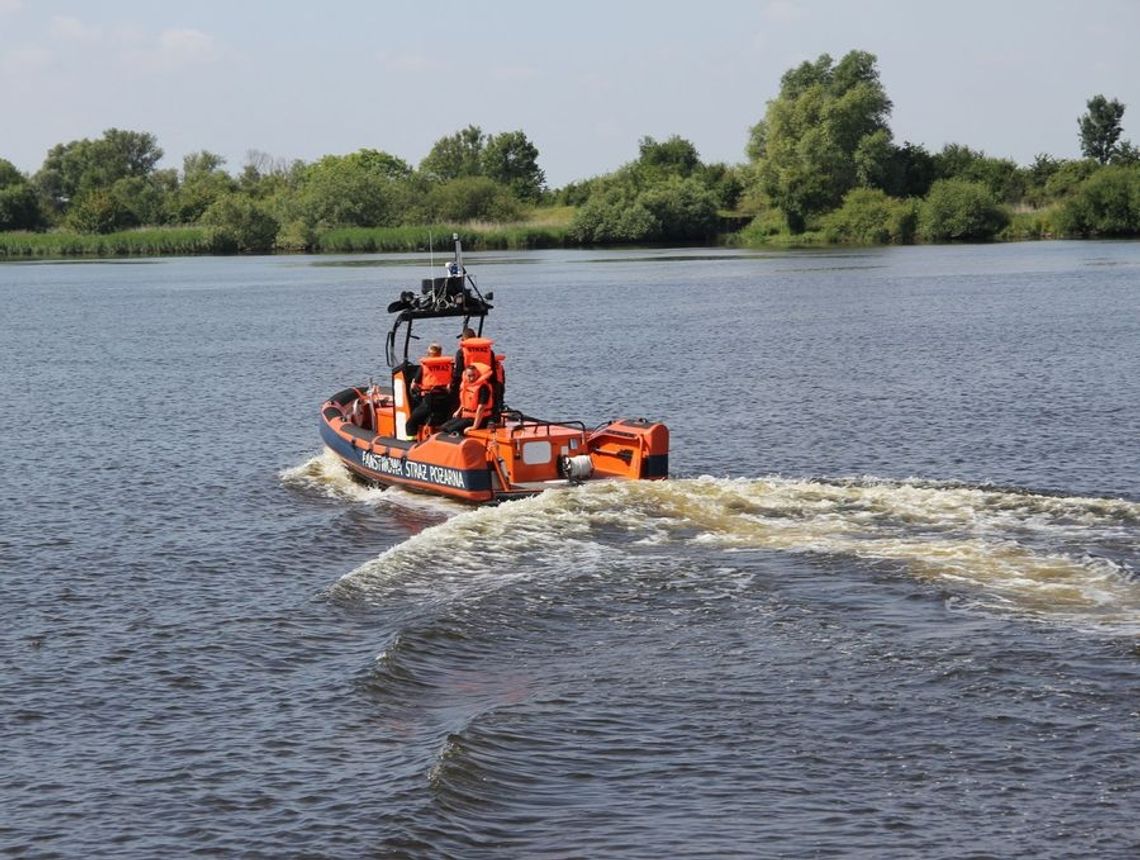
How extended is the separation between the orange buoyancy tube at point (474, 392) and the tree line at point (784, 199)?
7277cm

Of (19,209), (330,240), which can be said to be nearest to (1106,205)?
(330,240)

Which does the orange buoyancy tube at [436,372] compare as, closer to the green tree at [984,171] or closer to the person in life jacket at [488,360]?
the person in life jacket at [488,360]

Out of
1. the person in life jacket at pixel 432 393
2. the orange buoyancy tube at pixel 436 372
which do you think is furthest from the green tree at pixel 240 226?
the orange buoyancy tube at pixel 436 372

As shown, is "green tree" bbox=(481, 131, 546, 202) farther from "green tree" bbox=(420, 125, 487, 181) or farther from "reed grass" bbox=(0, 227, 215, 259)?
"reed grass" bbox=(0, 227, 215, 259)

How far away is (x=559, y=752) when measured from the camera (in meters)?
10.8

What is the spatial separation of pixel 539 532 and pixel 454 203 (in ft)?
293

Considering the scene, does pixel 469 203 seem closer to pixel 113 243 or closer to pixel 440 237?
pixel 440 237

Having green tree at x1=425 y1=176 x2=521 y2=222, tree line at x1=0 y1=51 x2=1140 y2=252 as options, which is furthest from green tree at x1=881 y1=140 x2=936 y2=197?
green tree at x1=425 y1=176 x2=521 y2=222

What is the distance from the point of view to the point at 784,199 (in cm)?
9394

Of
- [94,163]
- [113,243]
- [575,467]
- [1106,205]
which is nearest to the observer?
[575,467]

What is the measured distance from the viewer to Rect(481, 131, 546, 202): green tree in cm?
13462

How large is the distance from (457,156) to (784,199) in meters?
49.1

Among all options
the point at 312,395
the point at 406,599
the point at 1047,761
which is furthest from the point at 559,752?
the point at 312,395

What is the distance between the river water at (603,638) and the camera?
990 cm
